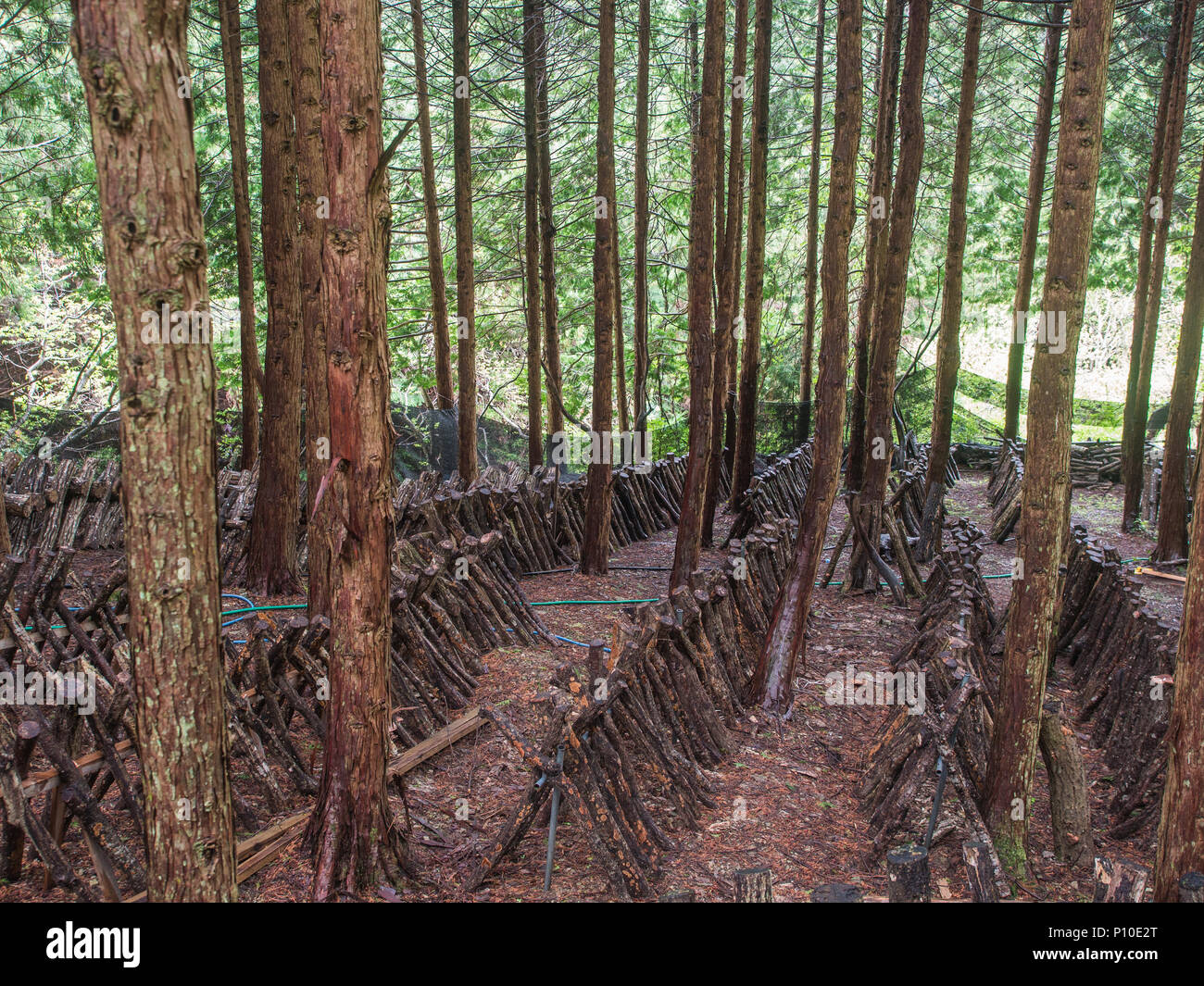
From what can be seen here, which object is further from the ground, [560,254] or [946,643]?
[560,254]

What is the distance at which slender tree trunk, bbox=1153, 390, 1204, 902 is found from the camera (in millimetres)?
3197

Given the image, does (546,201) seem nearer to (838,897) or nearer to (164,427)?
(164,427)

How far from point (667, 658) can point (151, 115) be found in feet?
13.3

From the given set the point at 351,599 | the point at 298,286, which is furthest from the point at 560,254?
the point at 351,599

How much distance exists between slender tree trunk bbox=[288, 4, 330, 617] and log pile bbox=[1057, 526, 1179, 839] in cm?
522

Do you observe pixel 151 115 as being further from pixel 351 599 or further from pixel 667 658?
pixel 667 658

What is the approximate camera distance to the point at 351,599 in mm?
4090

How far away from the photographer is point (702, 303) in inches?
341

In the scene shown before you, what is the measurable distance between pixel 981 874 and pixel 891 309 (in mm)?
7983

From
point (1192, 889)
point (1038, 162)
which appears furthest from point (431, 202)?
point (1192, 889)

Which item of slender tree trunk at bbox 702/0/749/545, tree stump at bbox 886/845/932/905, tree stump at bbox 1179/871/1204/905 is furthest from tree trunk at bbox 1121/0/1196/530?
tree stump at bbox 886/845/932/905

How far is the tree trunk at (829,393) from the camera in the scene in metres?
6.36

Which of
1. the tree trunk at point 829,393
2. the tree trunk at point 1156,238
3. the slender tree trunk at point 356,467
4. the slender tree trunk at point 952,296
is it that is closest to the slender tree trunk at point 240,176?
the tree trunk at point 829,393

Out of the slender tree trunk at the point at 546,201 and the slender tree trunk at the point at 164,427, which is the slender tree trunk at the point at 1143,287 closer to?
the slender tree trunk at the point at 546,201
